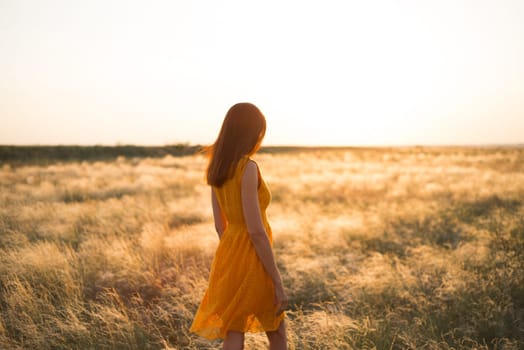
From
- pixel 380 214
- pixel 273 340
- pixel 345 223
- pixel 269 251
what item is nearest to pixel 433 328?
pixel 273 340

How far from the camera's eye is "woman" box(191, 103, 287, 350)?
6.12ft

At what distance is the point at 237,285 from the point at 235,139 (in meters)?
0.75

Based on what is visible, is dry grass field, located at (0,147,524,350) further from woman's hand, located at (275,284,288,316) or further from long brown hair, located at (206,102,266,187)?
long brown hair, located at (206,102,266,187)

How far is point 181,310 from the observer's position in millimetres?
3770

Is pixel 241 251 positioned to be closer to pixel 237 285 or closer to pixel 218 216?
pixel 237 285

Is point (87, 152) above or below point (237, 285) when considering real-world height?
above

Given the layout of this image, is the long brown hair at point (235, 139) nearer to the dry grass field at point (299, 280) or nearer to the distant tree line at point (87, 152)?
the dry grass field at point (299, 280)

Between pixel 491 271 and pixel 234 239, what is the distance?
3.65 metres

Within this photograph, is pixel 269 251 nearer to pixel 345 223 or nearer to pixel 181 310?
pixel 181 310

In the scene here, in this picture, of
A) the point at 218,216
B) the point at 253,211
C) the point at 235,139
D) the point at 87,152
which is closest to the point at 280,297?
the point at 253,211

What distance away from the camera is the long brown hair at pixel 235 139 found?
1.90m

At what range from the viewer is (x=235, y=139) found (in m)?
1.92

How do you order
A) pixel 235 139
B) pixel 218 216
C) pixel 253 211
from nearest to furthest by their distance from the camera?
pixel 253 211 → pixel 235 139 → pixel 218 216

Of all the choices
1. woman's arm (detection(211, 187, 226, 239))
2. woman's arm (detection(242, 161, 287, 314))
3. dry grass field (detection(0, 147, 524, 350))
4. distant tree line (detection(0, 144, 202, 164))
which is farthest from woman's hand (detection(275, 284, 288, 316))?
distant tree line (detection(0, 144, 202, 164))
